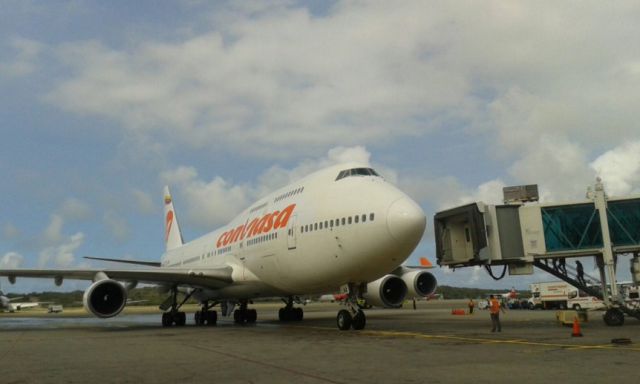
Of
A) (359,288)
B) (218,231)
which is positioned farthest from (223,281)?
(359,288)

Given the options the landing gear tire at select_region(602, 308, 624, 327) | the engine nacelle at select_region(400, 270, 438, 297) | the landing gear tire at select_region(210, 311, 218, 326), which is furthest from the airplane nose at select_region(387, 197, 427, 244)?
the landing gear tire at select_region(210, 311, 218, 326)

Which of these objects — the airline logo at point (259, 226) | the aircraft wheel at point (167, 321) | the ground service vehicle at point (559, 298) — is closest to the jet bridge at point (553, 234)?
the airline logo at point (259, 226)

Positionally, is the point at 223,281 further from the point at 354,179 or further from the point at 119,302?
the point at 354,179

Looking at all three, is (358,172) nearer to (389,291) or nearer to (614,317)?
(389,291)

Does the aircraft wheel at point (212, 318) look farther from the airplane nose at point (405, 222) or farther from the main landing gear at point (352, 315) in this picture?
the airplane nose at point (405, 222)

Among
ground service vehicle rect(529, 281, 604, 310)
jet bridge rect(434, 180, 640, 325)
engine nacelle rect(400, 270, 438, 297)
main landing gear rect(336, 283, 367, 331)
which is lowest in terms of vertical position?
ground service vehicle rect(529, 281, 604, 310)

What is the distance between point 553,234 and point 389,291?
257 inches

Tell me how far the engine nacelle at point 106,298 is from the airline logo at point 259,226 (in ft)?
17.8

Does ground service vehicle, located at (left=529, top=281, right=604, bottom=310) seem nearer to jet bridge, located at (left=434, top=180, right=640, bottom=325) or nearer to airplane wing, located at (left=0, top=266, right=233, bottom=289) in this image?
jet bridge, located at (left=434, top=180, right=640, bottom=325)

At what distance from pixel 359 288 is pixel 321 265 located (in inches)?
56.2

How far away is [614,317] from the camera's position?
59.4 feet

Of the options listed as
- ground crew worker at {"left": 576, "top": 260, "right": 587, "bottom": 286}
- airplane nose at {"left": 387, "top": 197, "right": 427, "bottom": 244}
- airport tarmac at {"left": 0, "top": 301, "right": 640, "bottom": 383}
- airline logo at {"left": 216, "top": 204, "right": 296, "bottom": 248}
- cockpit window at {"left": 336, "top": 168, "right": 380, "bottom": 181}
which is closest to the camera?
airport tarmac at {"left": 0, "top": 301, "right": 640, "bottom": 383}

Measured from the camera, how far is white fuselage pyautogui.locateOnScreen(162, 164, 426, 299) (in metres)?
15.8

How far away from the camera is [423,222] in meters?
15.7
